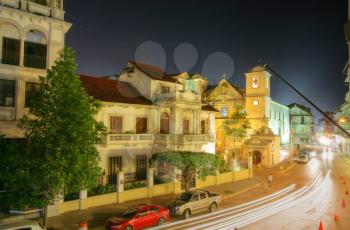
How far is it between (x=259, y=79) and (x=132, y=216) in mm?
41601

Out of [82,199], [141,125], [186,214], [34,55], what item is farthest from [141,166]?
[34,55]

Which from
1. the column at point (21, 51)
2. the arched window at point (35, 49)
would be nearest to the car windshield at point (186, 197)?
the arched window at point (35, 49)

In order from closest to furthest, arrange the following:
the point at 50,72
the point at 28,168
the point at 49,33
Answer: the point at 28,168 < the point at 50,72 < the point at 49,33

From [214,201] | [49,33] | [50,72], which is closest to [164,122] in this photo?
[214,201]

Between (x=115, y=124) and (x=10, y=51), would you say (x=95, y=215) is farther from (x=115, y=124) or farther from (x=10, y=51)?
(x=10, y=51)

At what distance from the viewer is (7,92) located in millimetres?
17734

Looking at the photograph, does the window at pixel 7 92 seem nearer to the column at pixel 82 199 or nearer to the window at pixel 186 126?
the column at pixel 82 199

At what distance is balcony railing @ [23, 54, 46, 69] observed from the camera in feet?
60.4

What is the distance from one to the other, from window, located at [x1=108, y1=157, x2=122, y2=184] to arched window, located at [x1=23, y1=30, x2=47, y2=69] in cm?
1127

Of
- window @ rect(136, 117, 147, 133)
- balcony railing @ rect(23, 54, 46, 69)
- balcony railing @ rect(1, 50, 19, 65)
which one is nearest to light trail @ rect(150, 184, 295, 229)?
window @ rect(136, 117, 147, 133)

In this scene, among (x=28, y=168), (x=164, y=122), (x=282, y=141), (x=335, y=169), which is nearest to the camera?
(x=28, y=168)

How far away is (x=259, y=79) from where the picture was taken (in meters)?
50.6

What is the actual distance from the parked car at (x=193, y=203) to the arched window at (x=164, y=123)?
11808mm

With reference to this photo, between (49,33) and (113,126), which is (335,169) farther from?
(49,33)
